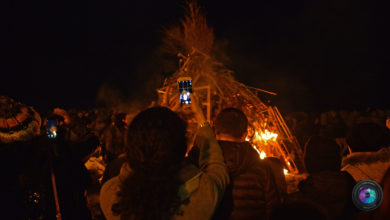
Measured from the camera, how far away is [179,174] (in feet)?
4.36

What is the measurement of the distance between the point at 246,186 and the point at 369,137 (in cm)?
158

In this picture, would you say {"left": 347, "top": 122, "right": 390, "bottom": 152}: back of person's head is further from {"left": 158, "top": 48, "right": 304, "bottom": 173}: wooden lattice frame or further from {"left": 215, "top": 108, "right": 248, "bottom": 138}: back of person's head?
{"left": 158, "top": 48, "right": 304, "bottom": 173}: wooden lattice frame

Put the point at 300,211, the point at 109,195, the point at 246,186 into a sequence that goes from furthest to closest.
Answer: the point at 246,186 → the point at 300,211 → the point at 109,195

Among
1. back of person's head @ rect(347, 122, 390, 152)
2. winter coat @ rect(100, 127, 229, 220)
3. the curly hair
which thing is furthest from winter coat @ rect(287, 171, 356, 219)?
the curly hair

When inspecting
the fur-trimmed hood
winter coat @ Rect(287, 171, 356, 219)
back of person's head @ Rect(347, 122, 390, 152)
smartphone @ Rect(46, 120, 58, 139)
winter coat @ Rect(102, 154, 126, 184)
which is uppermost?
smartphone @ Rect(46, 120, 58, 139)

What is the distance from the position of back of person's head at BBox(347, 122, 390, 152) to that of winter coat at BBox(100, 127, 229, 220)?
2.00 metres

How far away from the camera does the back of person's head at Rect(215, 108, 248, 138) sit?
227cm

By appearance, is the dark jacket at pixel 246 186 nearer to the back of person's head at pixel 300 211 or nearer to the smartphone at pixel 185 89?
the back of person's head at pixel 300 211

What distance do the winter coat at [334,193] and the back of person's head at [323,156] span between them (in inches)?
24.9

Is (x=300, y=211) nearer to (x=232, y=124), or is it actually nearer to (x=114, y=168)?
(x=232, y=124)

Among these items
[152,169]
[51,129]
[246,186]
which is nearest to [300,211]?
[246,186]

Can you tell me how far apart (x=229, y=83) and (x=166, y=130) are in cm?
488

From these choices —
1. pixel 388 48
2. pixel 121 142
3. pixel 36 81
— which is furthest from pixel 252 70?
pixel 36 81

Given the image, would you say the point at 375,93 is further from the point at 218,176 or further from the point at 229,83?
the point at 218,176
